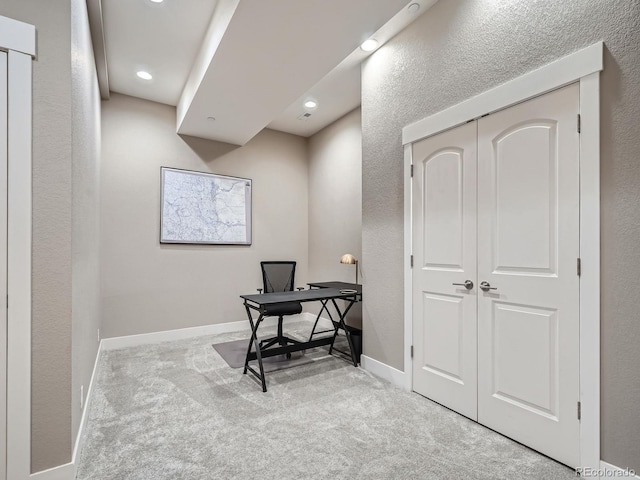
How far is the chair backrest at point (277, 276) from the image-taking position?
4121 mm

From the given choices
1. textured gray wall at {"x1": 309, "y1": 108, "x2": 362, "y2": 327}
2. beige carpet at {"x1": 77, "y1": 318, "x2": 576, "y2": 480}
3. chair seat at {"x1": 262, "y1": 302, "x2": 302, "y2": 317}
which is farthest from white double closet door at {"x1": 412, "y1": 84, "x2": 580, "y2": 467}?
textured gray wall at {"x1": 309, "y1": 108, "x2": 362, "y2": 327}

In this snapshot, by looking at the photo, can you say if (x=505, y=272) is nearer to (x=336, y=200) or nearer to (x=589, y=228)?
(x=589, y=228)

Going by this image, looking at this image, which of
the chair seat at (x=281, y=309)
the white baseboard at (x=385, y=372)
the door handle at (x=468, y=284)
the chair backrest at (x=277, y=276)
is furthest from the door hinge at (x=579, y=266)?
the chair backrest at (x=277, y=276)

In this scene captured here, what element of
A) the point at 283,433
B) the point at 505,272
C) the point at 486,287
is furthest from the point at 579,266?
the point at 283,433

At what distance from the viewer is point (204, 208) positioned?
4.61m

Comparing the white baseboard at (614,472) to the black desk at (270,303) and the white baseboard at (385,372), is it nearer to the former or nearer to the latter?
the white baseboard at (385,372)

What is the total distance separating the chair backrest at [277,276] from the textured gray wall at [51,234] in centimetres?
250

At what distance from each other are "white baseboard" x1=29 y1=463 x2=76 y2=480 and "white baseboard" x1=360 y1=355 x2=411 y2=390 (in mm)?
2332

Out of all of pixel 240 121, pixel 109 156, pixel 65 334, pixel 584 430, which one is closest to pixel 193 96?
→ pixel 240 121

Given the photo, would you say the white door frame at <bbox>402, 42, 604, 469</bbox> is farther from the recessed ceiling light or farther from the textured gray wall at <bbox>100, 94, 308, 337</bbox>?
the textured gray wall at <bbox>100, 94, 308, 337</bbox>

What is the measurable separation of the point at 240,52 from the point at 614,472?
11.8ft

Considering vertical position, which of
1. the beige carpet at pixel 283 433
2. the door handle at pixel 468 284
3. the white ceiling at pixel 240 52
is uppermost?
the white ceiling at pixel 240 52

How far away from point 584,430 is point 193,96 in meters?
4.16

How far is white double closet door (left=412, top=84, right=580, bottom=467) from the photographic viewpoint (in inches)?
73.2
